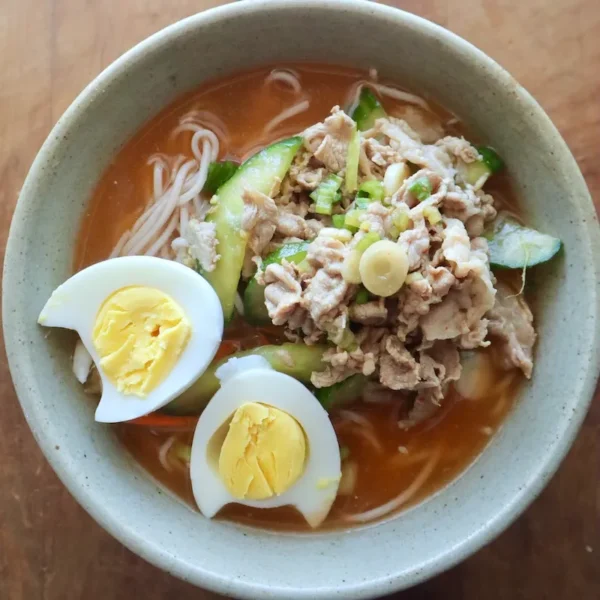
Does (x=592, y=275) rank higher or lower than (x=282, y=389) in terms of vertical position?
higher

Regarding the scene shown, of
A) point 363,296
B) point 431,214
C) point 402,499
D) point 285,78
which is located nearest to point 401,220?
point 431,214

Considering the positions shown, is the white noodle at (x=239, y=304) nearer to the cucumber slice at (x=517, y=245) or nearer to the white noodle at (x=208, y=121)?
the white noodle at (x=208, y=121)

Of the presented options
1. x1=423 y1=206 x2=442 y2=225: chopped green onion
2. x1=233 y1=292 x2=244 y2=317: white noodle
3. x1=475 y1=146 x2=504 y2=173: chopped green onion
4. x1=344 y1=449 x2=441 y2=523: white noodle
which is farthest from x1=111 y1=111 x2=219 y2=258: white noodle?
x1=344 y1=449 x2=441 y2=523: white noodle

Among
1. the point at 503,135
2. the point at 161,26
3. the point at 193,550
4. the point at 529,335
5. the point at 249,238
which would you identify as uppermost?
the point at 161,26

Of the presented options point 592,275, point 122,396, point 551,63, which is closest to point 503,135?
point 551,63

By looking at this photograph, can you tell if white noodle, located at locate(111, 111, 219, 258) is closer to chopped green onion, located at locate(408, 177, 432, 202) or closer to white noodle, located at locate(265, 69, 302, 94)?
white noodle, located at locate(265, 69, 302, 94)

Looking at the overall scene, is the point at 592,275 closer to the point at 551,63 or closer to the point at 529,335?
the point at 529,335

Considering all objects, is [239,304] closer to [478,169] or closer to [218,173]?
[218,173]
